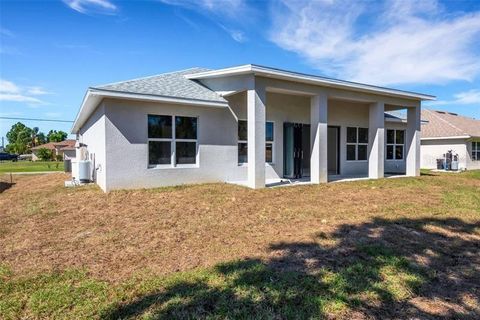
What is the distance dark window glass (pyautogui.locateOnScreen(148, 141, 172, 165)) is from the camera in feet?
33.7

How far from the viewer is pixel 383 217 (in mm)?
6816

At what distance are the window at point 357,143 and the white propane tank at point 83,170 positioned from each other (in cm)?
1259

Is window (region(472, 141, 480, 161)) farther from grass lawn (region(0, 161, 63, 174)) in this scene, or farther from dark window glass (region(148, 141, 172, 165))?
grass lawn (region(0, 161, 63, 174))

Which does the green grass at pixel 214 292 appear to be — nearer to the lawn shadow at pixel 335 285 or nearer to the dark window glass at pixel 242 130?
the lawn shadow at pixel 335 285

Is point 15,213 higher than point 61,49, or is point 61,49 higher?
point 61,49

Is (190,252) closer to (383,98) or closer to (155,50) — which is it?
(155,50)

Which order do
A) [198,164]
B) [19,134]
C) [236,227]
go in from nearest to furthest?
[236,227] < [198,164] < [19,134]

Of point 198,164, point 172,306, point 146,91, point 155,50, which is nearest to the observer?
point 172,306

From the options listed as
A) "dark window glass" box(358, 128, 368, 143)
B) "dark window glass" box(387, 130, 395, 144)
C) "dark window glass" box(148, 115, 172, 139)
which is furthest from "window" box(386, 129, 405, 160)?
"dark window glass" box(148, 115, 172, 139)

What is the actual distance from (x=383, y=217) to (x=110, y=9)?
34.6ft

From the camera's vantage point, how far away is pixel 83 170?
39.1 feet

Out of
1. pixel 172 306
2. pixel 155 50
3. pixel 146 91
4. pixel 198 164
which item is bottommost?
pixel 172 306

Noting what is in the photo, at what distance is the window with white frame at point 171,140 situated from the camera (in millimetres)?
10305

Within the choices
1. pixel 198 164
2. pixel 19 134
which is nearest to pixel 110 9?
pixel 198 164
